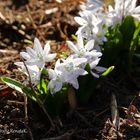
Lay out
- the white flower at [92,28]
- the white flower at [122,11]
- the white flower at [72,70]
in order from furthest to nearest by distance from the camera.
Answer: the white flower at [122,11] → the white flower at [92,28] → the white flower at [72,70]

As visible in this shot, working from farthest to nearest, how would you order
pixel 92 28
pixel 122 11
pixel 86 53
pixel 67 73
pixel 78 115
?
pixel 122 11
pixel 92 28
pixel 78 115
pixel 86 53
pixel 67 73

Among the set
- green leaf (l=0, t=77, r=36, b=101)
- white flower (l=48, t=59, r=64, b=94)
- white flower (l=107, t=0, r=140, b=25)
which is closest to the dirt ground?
green leaf (l=0, t=77, r=36, b=101)

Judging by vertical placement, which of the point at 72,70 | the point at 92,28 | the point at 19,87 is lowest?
the point at 19,87

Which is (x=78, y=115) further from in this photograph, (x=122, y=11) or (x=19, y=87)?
(x=122, y=11)

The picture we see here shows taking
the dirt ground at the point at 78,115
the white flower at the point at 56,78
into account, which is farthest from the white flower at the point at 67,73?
the dirt ground at the point at 78,115

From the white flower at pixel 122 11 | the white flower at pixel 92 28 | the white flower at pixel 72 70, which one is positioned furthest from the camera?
the white flower at pixel 122 11

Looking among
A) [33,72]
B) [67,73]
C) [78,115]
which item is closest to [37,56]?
[33,72]

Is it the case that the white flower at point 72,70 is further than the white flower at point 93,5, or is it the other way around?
the white flower at point 93,5

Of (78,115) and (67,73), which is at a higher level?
(67,73)

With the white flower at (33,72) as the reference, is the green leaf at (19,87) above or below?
below

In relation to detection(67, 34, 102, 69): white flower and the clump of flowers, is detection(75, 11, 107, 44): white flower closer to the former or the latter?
the clump of flowers

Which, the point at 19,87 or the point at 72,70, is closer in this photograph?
the point at 72,70

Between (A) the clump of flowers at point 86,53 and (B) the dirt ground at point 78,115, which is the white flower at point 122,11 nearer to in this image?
(A) the clump of flowers at point 86,53
